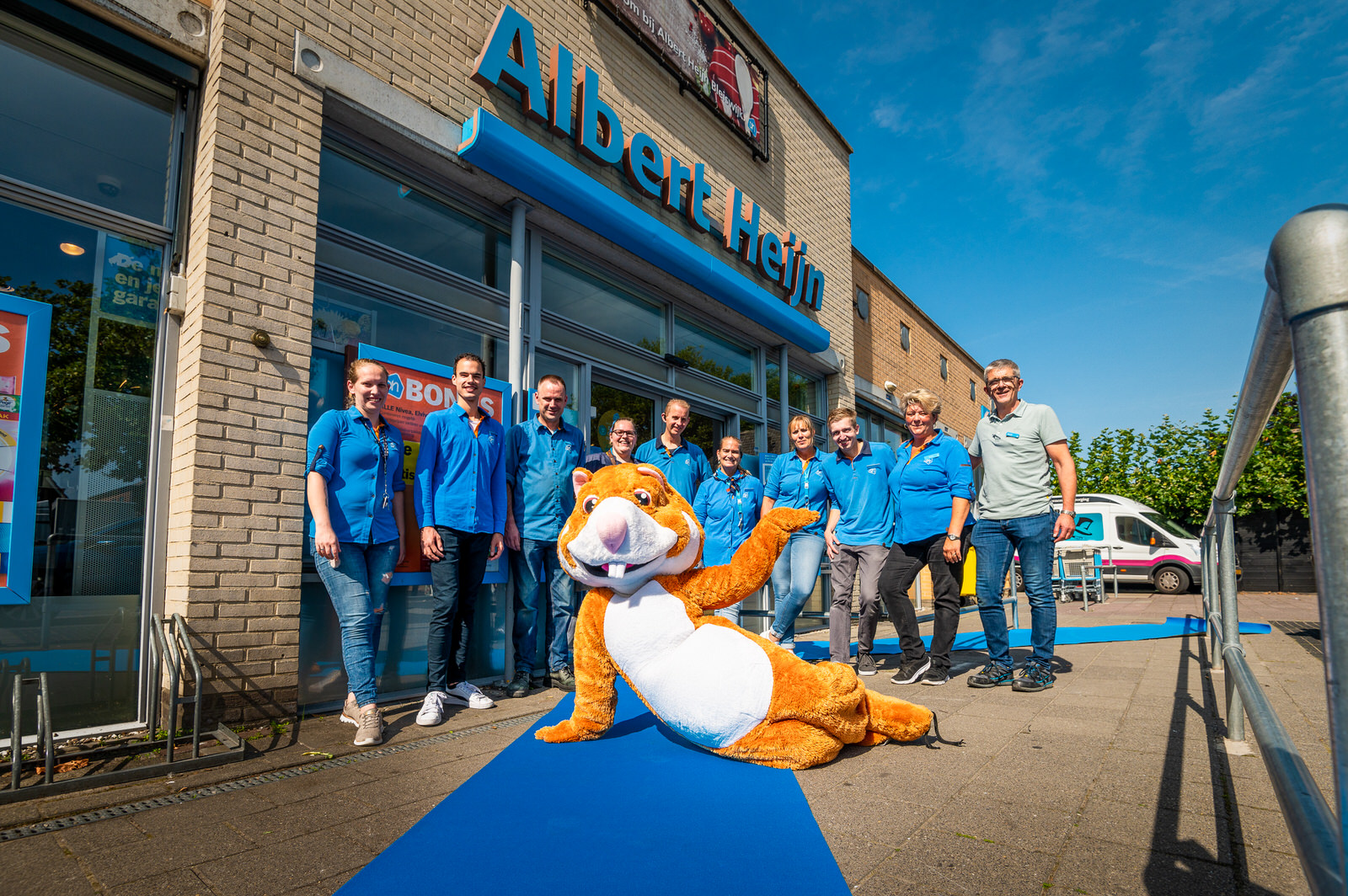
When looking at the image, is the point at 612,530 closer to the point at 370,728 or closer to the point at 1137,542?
the point at 370,728

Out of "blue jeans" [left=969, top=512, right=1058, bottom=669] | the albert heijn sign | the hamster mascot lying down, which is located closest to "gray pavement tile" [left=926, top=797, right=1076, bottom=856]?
the hamster mascot lying down

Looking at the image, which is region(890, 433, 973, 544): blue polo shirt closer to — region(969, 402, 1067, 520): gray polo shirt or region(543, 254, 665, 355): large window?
region(969, 402, 1067, 520): gray polo shirt

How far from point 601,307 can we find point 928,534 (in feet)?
12.1

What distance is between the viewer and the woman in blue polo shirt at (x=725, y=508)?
5395mm

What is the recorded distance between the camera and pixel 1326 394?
0.60 metres

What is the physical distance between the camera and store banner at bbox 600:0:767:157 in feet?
23.6

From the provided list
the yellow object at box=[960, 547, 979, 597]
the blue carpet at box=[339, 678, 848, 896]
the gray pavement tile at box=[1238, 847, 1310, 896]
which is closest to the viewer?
the gray pavement tile at box=[1238, 847, 1310, 896]

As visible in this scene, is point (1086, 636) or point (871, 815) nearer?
point (871, 815)

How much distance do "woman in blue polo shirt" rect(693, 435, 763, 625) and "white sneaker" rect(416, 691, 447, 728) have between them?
2.22 m

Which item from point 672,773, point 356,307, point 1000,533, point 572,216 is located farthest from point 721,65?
point 672,773

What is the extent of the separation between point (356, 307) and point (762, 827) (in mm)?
4007

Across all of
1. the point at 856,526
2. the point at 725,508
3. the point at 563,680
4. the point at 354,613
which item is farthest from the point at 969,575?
the point at 354,613

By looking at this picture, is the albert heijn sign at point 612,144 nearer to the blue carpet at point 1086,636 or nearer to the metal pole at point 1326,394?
the blue carpet at point 1086,636

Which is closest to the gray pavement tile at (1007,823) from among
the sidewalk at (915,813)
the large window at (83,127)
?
the sidewalk at (915,813)
